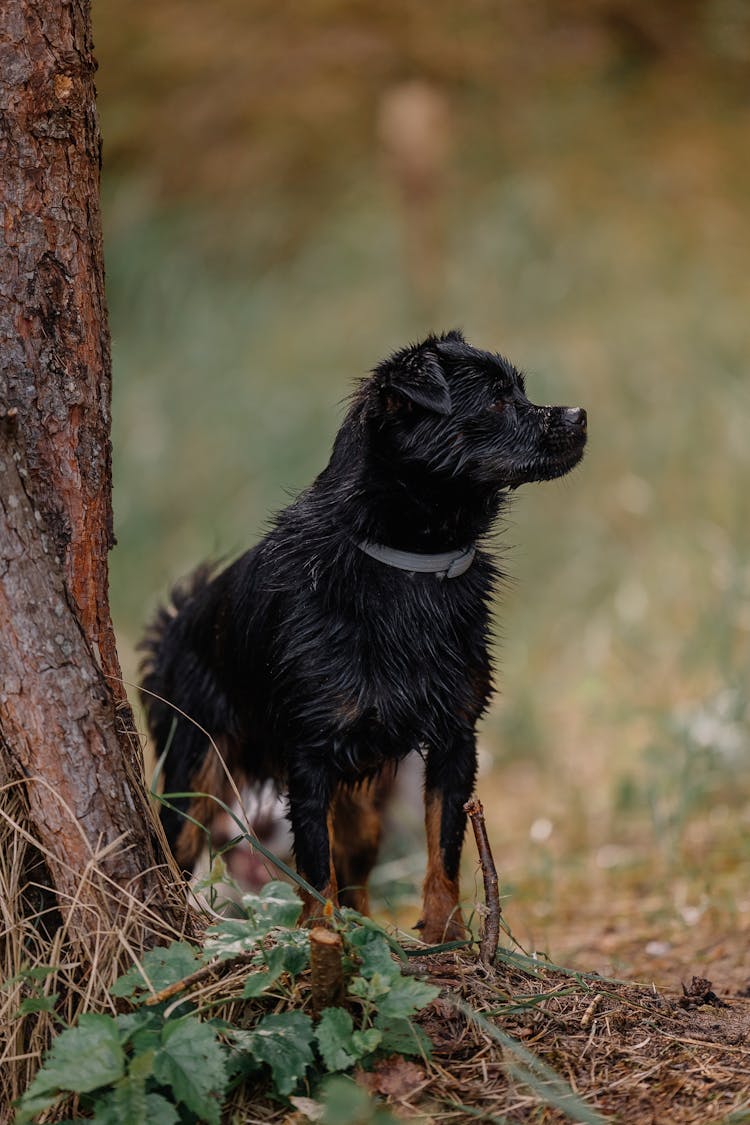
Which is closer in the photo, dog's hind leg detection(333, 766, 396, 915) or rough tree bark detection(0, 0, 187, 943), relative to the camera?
rough tree bark detection(0, 0, 187, 943)

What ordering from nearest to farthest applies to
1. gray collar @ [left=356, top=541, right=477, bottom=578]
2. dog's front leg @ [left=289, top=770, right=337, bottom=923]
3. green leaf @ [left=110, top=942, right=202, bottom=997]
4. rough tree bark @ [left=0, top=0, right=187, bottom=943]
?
green leaf @ [left=110, top=942, right=202, bottom=997] < rough tree bark @ [left=0, top=0, right=187, bottom=943] < dog's front leg @ [left=289, top=770, right=337, bottom=923] < gray collar @ [left=356, top=541, right=477, bottom=578]

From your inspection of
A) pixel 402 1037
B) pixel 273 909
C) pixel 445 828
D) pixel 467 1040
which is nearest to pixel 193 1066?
pixel 273 909

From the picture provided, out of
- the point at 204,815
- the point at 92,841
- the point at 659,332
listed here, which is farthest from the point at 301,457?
the point at 92,841

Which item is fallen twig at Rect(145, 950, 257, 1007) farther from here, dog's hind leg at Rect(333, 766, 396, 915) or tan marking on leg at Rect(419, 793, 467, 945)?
dog's hind leg at Rect(333, 766, 396, 915)

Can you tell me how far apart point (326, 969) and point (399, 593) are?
3.67 feet

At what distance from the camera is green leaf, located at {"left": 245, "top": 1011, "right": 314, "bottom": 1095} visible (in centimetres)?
223

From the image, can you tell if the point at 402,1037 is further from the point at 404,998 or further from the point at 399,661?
the point at 399,661

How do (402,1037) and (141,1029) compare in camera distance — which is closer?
(141,1029)

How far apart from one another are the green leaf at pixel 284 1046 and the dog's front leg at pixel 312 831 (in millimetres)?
736

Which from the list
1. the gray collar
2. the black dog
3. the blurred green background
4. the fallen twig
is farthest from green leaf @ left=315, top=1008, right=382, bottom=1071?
the blurred green background

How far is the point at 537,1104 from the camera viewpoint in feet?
7.54

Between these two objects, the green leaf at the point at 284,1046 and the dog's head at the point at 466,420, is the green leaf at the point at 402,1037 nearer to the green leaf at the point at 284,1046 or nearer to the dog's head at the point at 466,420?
the green leaf at the point at 284,1046

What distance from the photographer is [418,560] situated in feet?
10.5

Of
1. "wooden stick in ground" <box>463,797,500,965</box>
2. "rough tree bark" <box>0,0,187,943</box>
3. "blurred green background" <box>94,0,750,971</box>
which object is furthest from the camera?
"blurred green background" <box>94,0,750,971</box>
